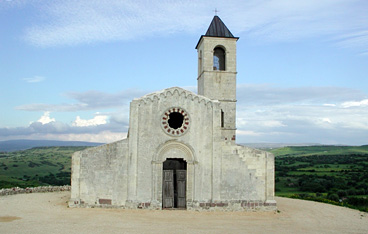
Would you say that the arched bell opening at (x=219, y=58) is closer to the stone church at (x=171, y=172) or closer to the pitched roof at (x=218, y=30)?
the pitched roof at (x=218, y=30)

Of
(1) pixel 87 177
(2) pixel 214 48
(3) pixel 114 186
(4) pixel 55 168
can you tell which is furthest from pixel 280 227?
(4) pixel 55 168

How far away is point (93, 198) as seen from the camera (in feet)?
69.9

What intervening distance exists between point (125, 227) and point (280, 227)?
305 inches

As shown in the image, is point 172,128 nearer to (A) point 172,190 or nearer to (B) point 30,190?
(A) point 172,190

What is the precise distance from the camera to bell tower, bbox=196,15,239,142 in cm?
2670

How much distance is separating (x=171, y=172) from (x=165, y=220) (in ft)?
13.8

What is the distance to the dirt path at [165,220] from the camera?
54.5ft

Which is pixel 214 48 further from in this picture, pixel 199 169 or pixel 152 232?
pixel 152 232

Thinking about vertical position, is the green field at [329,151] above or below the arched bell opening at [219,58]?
below

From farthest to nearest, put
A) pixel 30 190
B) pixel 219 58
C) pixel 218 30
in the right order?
pixel 219 58 < pixel 218 30 < pixel 30 190

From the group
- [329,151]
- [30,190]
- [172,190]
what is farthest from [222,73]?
[329,151]

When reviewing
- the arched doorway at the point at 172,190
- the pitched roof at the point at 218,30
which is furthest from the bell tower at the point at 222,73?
the arched doorway at the point at 172,190

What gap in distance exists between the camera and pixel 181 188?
73.1 ft

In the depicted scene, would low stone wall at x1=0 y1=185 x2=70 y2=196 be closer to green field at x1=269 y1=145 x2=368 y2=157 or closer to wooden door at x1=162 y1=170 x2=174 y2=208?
wooden door at x1=162 y1=170 x2=174 y2=208
